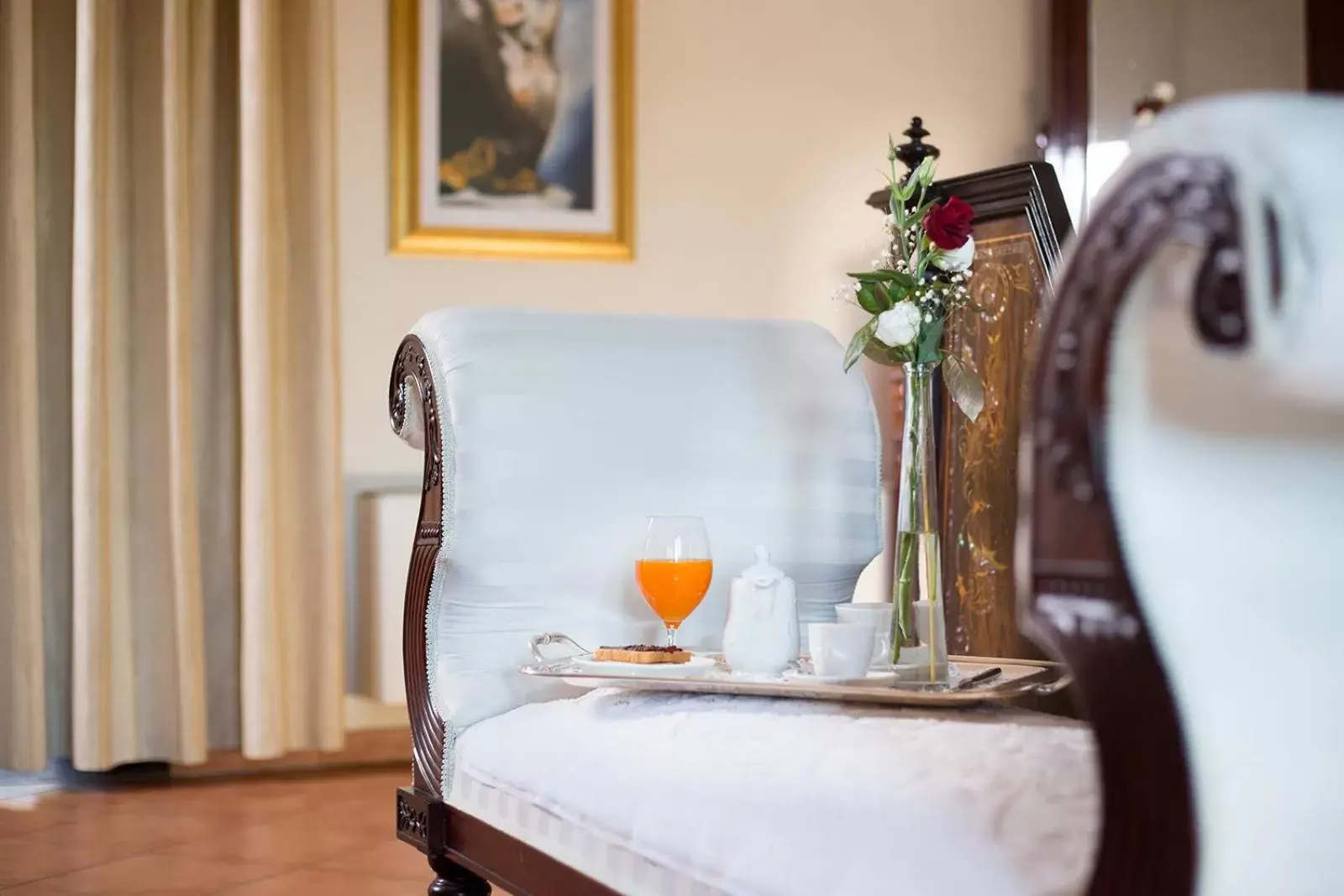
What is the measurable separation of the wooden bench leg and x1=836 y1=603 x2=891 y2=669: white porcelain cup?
0.54 metres

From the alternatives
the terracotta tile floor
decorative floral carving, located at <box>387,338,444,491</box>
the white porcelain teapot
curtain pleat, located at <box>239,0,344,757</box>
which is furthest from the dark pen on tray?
curtain pleat, located at <box>239,0,344,757</box>

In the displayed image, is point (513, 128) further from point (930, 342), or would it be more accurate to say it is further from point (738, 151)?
point (930, 342)

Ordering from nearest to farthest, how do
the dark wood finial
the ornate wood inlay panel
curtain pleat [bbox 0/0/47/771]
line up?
the ornate wood inlay panel, the dark wood finial, curtain pleat [bbox 0/0/47/771]

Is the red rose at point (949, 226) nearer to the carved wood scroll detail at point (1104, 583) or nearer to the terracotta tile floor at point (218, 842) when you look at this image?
the carved wood scroll detail at point (1104, 583)

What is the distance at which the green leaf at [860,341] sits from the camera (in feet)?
5.59

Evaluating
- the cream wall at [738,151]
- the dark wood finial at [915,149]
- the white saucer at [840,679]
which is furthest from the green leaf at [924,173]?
the cream wall at [738,151]

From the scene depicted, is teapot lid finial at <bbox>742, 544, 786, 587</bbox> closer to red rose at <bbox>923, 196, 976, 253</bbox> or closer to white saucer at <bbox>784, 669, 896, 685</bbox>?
white saucer at <bbox>784, 669, 896, 685</bbox>

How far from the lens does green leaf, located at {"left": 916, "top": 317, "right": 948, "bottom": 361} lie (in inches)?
66.4

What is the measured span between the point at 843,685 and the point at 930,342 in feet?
1.38

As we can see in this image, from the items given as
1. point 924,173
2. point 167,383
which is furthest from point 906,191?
point 167,383

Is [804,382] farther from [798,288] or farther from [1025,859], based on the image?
[798,288]

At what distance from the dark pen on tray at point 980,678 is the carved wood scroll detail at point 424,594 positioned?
61 cm

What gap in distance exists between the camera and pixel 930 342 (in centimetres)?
169

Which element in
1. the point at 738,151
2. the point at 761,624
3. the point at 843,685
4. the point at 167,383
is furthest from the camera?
the point at 738,151
